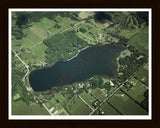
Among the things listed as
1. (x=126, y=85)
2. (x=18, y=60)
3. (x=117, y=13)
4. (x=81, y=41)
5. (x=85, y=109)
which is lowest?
(x=85, y=109)

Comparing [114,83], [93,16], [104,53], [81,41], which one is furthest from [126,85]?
[93,16]

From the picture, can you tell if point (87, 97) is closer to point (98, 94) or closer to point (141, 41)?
point (98, 94)

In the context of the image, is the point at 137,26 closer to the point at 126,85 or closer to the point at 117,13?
the point at 117,13

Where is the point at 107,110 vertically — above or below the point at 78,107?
below

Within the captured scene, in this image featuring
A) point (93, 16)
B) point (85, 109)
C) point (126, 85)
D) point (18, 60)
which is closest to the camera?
point (85, 109)

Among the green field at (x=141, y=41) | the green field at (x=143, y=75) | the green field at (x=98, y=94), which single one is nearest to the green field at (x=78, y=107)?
the green field at (x=98, y=94)

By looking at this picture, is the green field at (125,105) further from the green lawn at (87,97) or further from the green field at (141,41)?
the green field at (141,41)

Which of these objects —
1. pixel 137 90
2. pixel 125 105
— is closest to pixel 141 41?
pixel 137 90
